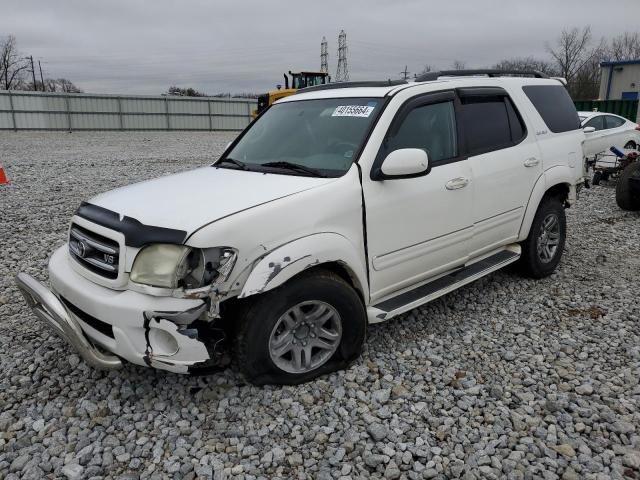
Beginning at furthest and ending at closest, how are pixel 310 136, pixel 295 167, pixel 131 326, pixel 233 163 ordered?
pixel 233 163 → pixel 310 136 → pixel 295 167 → pixel 131 326

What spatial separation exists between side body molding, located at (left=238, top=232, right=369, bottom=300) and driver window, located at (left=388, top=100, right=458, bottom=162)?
2.75 ft

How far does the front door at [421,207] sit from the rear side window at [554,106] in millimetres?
1300

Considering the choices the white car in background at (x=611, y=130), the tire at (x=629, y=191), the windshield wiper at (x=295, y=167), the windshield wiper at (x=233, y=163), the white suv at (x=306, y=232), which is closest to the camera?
the white suv at (x=306, y=232)

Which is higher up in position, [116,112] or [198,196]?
[116,112]

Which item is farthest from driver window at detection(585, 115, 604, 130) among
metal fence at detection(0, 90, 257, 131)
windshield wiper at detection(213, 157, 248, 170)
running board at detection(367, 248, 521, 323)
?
metal fence at detection(0, 90, 257, 131)

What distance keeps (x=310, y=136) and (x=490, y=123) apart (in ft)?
5.30

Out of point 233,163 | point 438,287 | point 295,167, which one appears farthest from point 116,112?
point 438,287

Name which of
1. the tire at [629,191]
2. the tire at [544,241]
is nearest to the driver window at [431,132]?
the tire at [544,241]

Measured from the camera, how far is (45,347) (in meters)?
3.77

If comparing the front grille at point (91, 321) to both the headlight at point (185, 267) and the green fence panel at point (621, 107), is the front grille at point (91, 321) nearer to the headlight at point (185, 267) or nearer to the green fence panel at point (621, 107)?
the headlight at point (185, 267)

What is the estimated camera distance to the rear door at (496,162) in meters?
4.10

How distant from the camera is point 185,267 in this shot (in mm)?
2727

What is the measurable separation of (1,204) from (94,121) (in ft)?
75.5

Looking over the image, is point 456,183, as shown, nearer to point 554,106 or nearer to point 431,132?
point 431,132
